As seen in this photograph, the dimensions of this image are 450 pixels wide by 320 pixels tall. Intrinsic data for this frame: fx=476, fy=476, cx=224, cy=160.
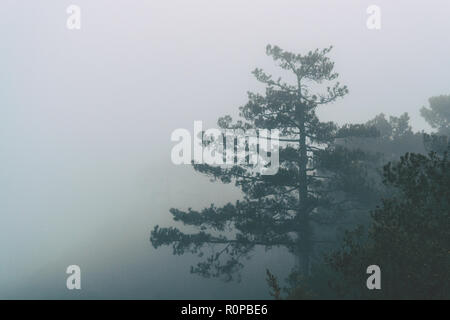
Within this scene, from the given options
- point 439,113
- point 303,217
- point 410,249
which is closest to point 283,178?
point 303,217

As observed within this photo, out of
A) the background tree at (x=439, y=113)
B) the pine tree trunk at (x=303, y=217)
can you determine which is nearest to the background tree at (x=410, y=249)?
the pine tree trunk at (x=303, y=217)

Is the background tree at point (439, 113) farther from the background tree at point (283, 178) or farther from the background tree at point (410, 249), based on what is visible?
the background tree at point (410, 249)

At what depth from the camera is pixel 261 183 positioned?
20.9 meters

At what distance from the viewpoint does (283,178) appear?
20781 millimetres

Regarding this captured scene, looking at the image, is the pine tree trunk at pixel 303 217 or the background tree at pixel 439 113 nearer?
the pine tree trunk at pixel 303 217

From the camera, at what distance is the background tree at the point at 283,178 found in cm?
2077

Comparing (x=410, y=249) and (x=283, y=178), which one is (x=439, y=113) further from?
(x=410, y=249)

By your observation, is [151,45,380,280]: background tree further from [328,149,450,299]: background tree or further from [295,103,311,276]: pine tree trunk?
[328,149,450,299]: background tree

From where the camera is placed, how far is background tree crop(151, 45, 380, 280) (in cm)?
2077

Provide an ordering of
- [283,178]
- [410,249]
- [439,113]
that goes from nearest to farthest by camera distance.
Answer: [410,249]
[283,178]
[439,113]

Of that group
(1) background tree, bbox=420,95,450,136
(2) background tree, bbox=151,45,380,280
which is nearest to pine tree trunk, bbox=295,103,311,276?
(2) background tree, bbox=151,45,380,280

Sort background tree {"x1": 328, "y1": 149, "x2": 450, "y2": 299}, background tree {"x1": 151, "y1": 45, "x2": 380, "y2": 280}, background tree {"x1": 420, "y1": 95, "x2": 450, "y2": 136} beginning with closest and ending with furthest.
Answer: background tree {"x1": 328, "y1": 149, "x2": 450, "y2": 299} → background tree {"x1": 151, "y1": 45, "x2": 380, "y2": 280} → background tree {"x1": 420, "y1": 95, "x2": 450, "y2": 136}
